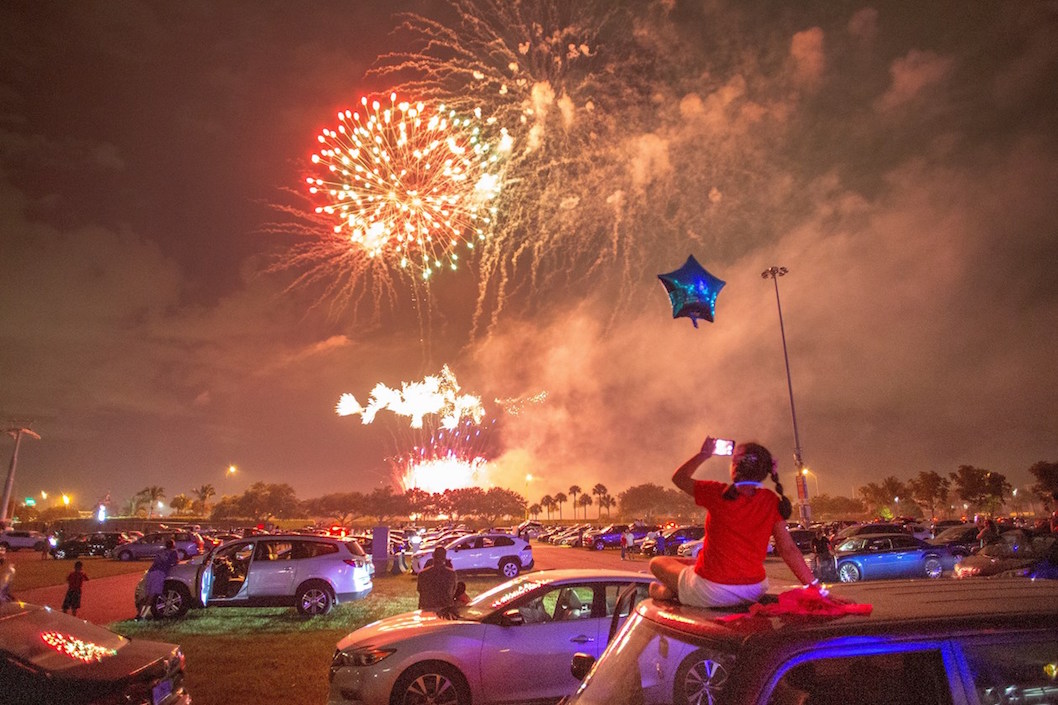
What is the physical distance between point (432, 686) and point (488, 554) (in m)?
18.6

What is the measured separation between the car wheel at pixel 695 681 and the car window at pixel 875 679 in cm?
37

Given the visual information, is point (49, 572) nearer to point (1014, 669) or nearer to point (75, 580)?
point (75, 580)

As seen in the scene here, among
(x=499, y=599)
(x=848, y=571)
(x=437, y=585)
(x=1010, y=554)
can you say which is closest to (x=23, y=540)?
(x=437, y=585)

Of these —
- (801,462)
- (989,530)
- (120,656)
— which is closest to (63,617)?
(120,656)

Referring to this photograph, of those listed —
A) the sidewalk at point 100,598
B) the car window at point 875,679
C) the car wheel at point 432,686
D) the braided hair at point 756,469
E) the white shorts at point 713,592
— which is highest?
the braided hair at point 756,469

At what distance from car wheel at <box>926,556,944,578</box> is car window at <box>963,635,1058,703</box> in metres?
18.9

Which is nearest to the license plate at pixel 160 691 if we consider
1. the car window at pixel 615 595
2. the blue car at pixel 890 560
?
the car window at pixel 615 595

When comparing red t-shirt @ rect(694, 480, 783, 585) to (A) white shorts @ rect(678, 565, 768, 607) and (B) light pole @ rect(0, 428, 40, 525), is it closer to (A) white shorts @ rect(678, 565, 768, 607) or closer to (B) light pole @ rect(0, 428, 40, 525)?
(A) white shorts @ rect(678, 565, 768, 607)

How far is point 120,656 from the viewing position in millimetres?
5125

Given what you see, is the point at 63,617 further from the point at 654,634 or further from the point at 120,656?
the point at 654,634

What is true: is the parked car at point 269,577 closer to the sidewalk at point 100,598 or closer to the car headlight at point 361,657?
the sidewalk at point 100,598

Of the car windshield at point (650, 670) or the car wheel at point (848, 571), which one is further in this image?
the car wheel at point (848, 571)

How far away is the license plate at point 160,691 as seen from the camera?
493 centimetres

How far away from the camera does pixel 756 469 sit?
322 centimetres
